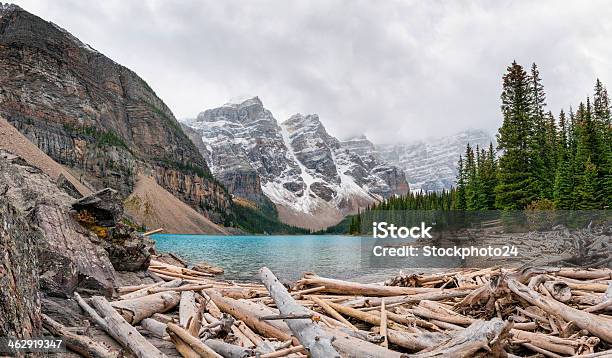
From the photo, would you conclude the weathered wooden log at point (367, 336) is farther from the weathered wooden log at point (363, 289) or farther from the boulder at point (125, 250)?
the boulder at point (125, 250)

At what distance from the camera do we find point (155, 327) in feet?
22.7

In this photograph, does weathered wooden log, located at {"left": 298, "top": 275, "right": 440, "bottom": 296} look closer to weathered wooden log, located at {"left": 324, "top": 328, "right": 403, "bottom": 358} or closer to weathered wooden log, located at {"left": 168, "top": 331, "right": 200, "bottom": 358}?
weathered wooden log, located at {"left": 324, "top": 328, "right": 403, "bottom": 358}

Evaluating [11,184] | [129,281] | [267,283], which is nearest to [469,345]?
[267,283]

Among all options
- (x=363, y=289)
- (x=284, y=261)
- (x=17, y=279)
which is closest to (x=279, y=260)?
(x=284, y=261)

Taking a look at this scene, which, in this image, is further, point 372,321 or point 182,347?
point 372,321

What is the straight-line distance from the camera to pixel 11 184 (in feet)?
35.8

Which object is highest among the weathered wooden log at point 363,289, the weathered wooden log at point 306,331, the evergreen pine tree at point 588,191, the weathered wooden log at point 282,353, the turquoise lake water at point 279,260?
the evergreen pine tree at point 588,191

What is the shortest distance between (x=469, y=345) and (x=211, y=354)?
300 centimetres

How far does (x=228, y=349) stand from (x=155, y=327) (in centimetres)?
203

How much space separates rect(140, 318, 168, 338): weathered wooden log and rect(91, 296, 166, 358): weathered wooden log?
70cm

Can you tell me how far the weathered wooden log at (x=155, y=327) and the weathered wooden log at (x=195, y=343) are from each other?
91cm

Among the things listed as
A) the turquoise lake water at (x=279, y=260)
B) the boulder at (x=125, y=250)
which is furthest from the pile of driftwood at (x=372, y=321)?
the turquoise lake water at (x=279, y=260)

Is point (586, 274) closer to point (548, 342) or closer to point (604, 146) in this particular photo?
point (548, 342)

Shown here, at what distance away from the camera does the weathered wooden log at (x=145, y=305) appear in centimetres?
718
